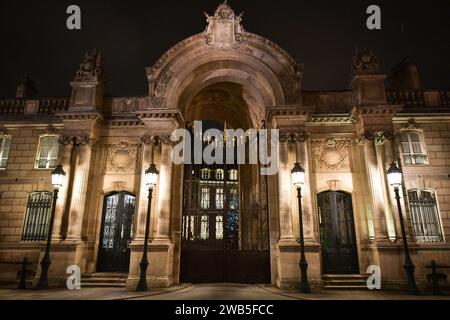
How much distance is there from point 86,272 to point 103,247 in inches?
59.3

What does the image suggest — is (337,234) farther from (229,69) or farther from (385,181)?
(229,69)

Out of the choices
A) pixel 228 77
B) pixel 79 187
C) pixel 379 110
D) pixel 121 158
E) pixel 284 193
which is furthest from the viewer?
pixel 228 77

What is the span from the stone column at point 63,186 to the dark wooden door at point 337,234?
1329cm

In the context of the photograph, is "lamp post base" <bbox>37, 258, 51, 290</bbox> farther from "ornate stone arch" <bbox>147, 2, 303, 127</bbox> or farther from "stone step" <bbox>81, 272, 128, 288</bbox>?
"ornate stone arch" <bbox>147, 2, 303, 127</bbox>

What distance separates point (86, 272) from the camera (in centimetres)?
1627

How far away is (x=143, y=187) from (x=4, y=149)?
30.9 ft

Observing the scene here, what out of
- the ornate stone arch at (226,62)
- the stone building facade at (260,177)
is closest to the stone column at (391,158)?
the stone building facade at (260,177)

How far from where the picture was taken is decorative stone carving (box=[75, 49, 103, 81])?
60.3 feet

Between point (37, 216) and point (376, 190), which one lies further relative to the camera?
point (37, 216)

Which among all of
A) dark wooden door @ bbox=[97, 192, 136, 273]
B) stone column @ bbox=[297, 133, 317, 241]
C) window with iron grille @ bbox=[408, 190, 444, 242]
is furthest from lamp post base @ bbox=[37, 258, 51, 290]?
window with iron grille @ bbox=[408, 190, 444, 242]

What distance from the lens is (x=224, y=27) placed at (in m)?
18.3

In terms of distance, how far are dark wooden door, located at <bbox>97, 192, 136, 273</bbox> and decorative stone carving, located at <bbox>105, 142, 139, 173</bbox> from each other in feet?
4.57

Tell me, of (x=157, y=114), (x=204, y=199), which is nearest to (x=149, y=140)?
(x=157, y=114)

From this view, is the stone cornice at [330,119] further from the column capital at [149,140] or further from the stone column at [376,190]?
the column capital at [149,140]
